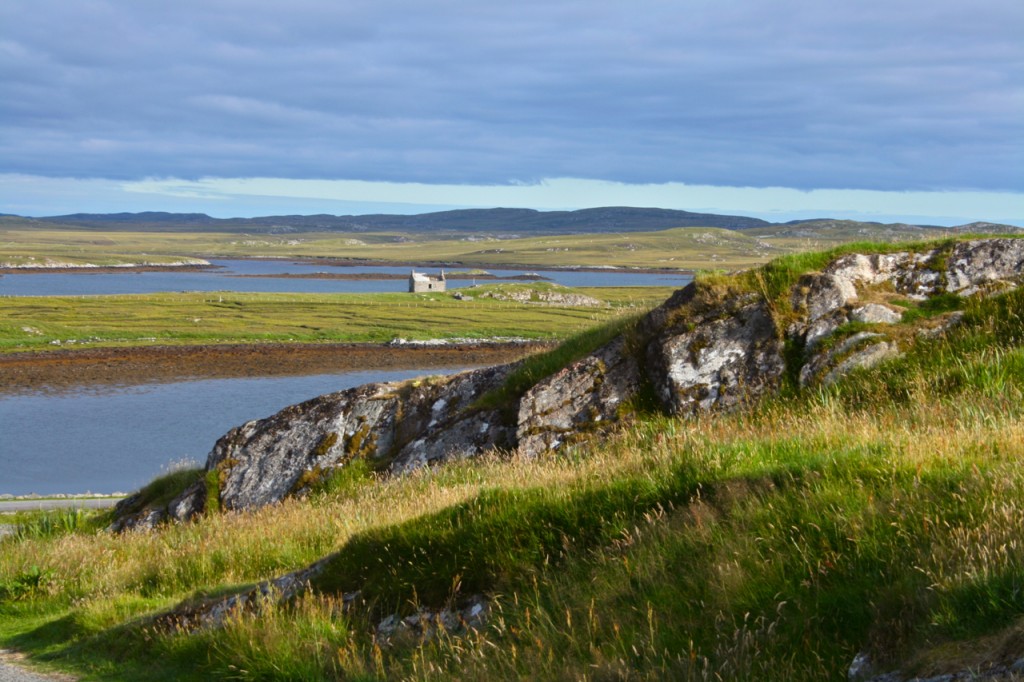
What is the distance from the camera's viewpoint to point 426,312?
118 meters

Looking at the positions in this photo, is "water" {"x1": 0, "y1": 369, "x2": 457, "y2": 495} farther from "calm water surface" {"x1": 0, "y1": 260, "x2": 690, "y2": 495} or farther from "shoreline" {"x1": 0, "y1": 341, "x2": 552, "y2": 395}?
"shoreline" {"x1": 0, "y1": 341, "x2": 552, "y2": 395}

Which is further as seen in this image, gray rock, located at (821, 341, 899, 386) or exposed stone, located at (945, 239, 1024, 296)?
exposed stone, located at (945, 239, 1024, 296)

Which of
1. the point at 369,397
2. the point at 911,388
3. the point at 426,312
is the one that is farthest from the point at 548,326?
the point at 911,388

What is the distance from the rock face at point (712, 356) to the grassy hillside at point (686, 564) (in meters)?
1.38

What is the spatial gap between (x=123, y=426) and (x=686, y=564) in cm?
5644

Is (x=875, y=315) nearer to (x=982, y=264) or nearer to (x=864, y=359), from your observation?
(x=864, y=359)

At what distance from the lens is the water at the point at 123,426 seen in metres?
46.4

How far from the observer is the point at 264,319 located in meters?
107

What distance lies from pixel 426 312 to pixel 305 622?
359 feet

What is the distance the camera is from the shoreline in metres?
72.6

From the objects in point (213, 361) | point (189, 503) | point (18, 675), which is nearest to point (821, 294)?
point (18, 675)

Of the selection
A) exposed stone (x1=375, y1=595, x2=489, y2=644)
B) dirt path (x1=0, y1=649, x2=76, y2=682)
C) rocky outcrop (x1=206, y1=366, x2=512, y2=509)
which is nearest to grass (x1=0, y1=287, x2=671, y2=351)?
rocky outcrop (x1=206, y1=366, x2=512, y2=509)

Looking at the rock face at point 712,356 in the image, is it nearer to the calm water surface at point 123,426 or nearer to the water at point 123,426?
the water at point 123,426

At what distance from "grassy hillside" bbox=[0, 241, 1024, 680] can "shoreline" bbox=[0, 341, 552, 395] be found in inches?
2336
